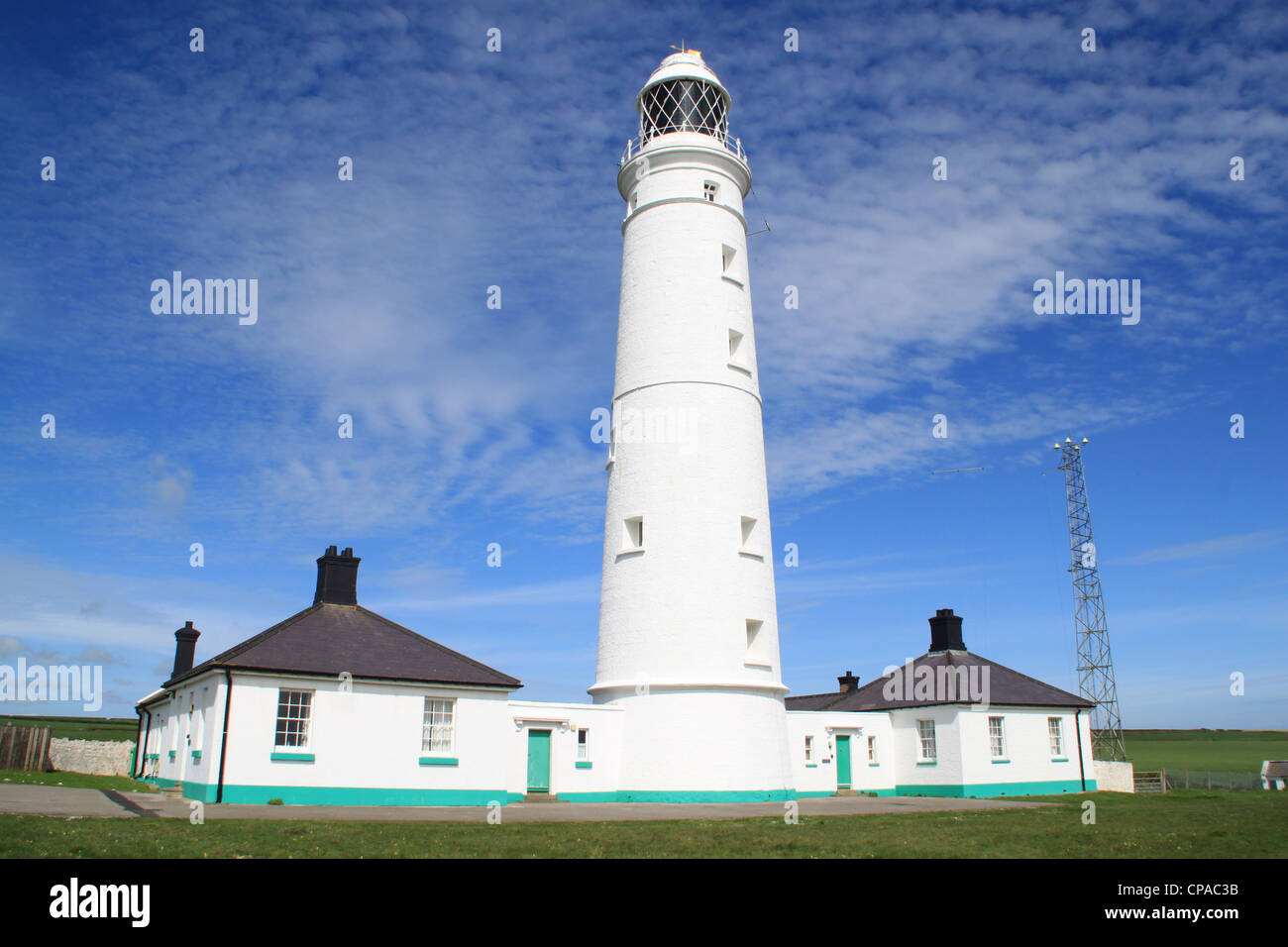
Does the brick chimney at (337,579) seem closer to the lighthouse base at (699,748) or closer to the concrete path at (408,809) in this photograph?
the concrete path at (408,809)

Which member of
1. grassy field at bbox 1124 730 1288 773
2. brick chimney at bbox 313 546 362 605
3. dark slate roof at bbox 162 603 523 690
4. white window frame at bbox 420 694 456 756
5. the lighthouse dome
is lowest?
grassy field at bbox 1124 730 1288 773

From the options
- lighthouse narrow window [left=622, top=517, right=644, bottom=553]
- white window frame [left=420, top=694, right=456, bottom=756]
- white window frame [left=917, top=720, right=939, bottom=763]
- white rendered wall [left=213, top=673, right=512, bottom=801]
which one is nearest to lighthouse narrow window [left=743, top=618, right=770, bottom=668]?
lighthouse narrow window [left=622, top=517, right=644, bottom=553]

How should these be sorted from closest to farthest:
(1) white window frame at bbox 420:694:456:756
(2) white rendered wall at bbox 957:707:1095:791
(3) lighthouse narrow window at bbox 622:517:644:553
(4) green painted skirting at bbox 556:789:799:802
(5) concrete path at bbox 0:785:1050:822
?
(5) concrete path at bbox 0:785:1050:822 < (1) white window frame at bbox 420:694:456:756 < (4) green painted skirting at bbox 556:789:799:802 < (3) lighthouse narrow window at bbox 622:517:644:553 < (2) white rendered wall at bbox 957:707:1095:791

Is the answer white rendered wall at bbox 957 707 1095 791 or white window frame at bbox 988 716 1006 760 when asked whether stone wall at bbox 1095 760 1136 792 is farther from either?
white window frame at bbox 988 716 1006 760

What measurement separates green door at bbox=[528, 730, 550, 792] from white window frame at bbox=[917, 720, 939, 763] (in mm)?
13736

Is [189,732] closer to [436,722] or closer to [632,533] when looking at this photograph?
[436,722]

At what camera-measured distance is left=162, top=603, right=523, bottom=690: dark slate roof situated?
786 inches

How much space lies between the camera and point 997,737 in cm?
3020

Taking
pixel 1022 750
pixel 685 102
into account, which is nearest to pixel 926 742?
pixel 1022 750

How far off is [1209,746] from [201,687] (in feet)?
303

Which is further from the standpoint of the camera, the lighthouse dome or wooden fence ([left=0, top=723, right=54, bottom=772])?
wooden fence ([left=0, top=723, right=54, bottom=772])

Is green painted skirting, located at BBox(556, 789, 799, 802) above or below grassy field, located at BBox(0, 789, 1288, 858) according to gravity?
below

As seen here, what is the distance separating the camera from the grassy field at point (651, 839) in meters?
10.8
